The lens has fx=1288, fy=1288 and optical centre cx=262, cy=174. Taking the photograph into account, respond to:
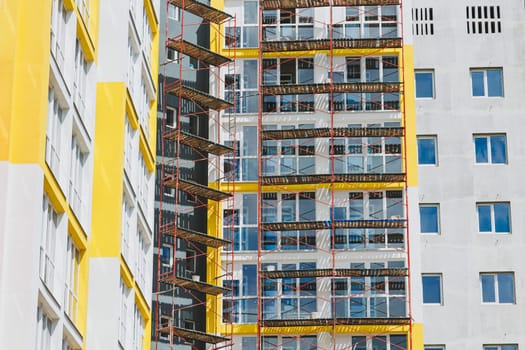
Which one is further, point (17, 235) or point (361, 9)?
point (361, 9)

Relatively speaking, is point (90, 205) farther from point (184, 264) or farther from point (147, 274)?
point (184, 264)

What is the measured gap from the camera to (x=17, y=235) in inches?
1088

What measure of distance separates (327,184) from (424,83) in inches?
254

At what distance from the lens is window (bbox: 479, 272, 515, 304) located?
52.0 m

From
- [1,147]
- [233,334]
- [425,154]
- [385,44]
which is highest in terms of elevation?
[385,44]

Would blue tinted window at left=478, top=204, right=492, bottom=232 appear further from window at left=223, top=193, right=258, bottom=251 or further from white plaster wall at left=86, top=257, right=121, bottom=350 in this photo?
white plaster wall at left=86, top=257, right=121, bottom=350

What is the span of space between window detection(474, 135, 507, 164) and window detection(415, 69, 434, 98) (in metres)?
2.76

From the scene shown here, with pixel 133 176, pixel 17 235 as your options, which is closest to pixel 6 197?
pixel 17 235

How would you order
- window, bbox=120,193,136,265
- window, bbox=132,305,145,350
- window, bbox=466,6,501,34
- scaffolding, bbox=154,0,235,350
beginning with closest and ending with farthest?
window, bbox=120,193,136,265 → window, bbox=132,305,145,350 → scaffolding, bbox=154,0,235,350 → window, bbox=466,6,501,34

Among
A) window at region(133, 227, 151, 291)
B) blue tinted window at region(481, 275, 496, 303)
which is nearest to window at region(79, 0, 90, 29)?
window at region(133, 227, 151, 291)

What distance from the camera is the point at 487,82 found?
54.8m

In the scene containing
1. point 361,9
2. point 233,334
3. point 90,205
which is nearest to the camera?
point 90,205

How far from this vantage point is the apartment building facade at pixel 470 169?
170 ft

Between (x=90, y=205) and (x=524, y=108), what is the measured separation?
2469 cm
